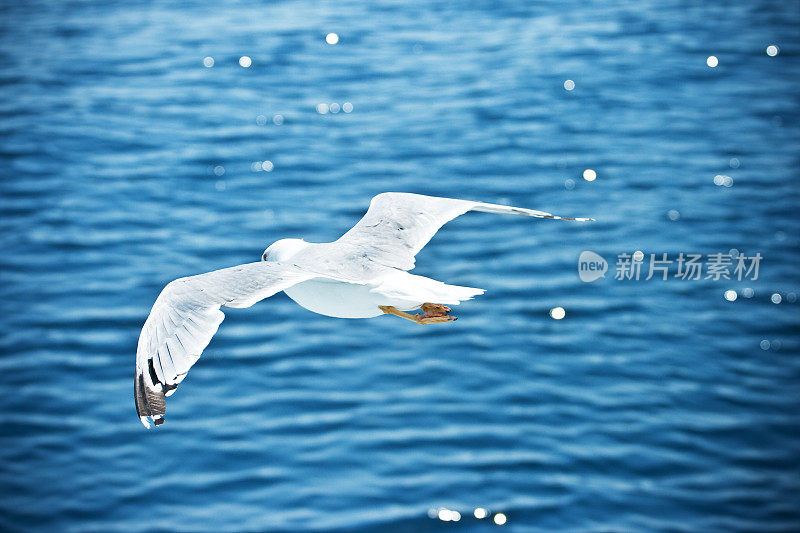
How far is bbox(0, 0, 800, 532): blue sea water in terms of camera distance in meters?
15.7

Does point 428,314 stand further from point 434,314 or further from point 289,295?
point 289,295

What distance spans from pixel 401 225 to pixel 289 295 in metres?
1.43

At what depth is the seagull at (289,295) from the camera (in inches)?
249

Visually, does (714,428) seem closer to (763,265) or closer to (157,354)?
(763,265)

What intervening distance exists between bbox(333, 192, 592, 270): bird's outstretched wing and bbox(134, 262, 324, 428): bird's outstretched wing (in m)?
0.83

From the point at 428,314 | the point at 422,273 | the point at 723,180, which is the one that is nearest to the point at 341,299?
the point at 428,314

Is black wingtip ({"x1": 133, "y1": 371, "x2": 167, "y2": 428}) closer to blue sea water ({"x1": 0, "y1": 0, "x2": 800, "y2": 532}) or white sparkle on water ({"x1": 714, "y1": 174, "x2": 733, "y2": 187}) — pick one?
blue sea water ({"x1": 0, "y1": 0, "x2": 800, "y2": 532})

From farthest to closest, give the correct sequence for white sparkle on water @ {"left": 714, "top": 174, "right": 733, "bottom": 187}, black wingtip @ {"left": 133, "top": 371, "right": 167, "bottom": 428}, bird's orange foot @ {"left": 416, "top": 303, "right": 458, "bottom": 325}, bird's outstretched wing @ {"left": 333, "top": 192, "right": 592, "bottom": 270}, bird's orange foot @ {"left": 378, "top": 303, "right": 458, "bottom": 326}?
1. white sparkle on water @ {"left": 714, "top": 174, "right": 733, "bottom": 187}
2. bird's outstretched wing @ {"left": 333, "top": 192, "right": 592, "bottom": 270}
3. bird's orange foot @ {"left": 416, "top": 303, "right": 458, "bottom": 325}
4. bird's orange foot @ {"left": 378, "top": 303, "right": 458, "bottom": 326}
5. black wingtip @ {"left": 133, "top": 371, "right": 167, "bottom": 428}

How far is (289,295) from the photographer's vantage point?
22.7 feet

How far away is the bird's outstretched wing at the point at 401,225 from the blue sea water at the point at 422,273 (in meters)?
7.64

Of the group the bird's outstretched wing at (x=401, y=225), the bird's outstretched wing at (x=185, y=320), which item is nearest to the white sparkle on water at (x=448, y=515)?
Answer: the bird's outstretched wing at (x=401, y=225)

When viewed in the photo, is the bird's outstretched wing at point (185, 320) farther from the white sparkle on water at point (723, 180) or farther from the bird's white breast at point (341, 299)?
the white sparkle on water at point (723, 180)

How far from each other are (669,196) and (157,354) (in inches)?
619

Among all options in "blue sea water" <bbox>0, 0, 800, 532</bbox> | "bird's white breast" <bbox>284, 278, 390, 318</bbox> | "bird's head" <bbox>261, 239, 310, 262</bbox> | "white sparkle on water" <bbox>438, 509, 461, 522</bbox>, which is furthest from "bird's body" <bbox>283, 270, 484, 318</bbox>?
"white sparkle on water" <bbox>438, 509, 461, 522</bbox>
